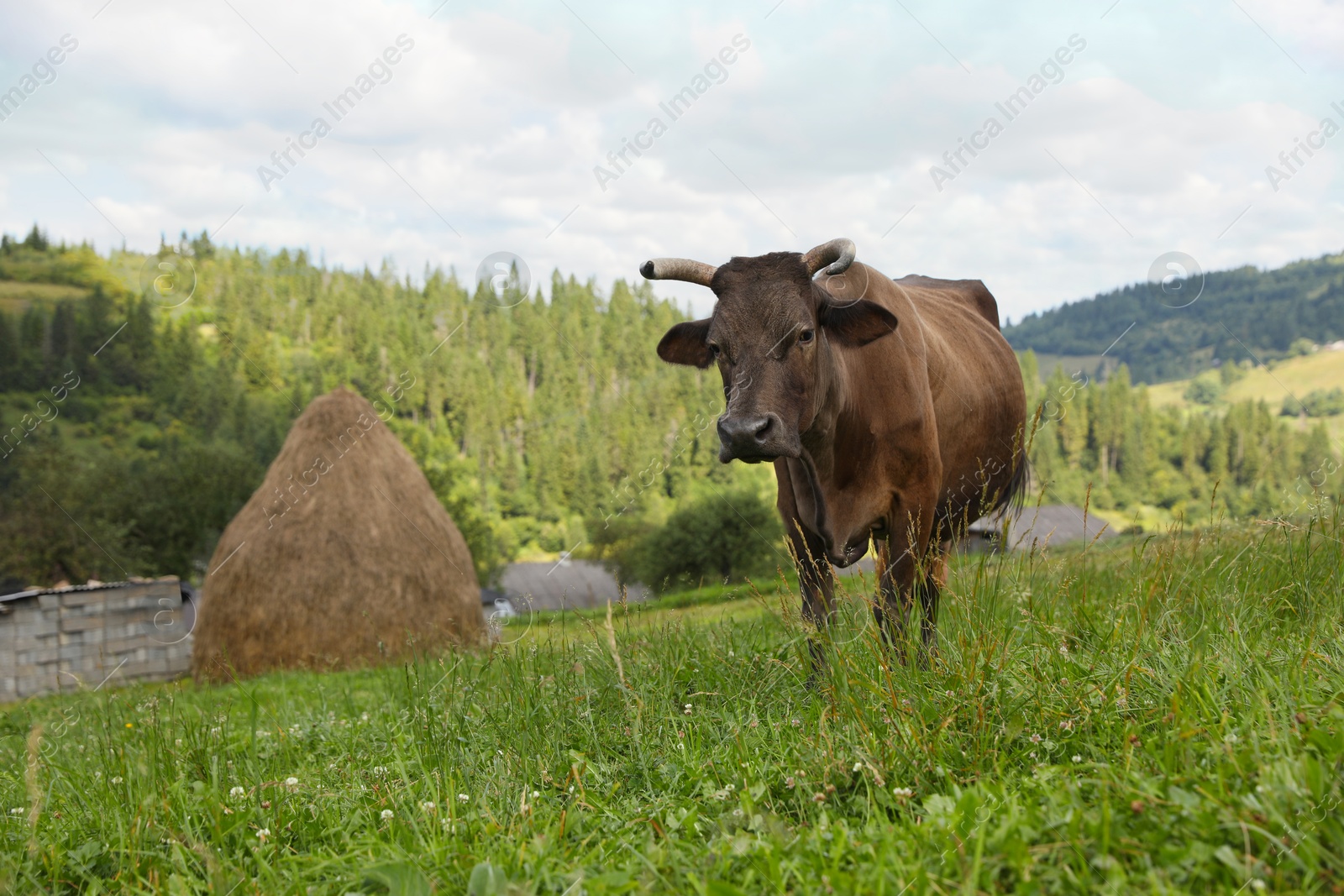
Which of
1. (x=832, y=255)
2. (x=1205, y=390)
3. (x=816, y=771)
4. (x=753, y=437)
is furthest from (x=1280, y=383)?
(x=816, y=771)

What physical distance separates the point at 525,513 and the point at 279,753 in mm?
101466

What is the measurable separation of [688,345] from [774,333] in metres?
0.78

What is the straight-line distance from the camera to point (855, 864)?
2307 mm

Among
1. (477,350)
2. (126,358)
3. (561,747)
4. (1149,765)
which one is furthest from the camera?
(477,350)

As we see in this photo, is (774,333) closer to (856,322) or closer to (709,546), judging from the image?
(856,322)

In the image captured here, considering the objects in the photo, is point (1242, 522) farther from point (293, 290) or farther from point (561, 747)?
point (293, 290)

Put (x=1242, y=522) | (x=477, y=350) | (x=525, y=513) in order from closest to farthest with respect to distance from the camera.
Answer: (x=1242, y=522)
(x=525, y=513)
(x=477, y=350)

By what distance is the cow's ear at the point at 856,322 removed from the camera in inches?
182

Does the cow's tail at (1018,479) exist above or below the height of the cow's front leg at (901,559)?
above

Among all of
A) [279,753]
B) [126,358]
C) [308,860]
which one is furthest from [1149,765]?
[126,358]

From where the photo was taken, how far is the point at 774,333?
172 inches

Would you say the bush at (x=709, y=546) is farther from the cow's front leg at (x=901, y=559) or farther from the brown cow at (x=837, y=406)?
the cow's front leg at (x=901, y=559)

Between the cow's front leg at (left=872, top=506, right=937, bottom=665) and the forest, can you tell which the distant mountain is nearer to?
the forest

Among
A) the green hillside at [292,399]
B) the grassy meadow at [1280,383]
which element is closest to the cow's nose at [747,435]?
the green hillside at [292,399]
